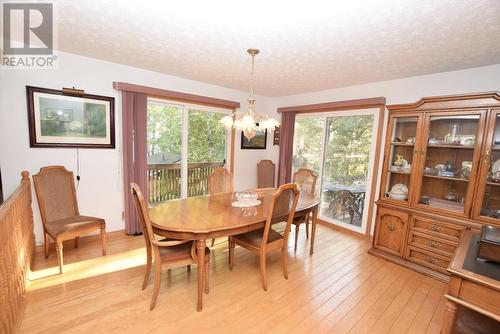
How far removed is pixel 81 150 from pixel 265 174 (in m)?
3.05

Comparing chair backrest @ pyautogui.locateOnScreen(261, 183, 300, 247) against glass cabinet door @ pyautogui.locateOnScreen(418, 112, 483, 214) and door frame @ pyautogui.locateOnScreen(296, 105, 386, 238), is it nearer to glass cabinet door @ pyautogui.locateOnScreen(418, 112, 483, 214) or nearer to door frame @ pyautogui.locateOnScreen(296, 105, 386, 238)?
glass cabinet door @ pyautogui.locateOnScreen(418, 112, 483, 214)

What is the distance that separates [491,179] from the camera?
2318 mm

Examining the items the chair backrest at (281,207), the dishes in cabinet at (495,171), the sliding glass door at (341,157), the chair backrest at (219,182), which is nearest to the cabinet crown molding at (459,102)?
the dishes in cabinet at (495,171)

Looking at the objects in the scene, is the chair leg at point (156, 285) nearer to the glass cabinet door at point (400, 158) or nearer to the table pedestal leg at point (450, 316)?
the table pedestal leg at point (450, 316)

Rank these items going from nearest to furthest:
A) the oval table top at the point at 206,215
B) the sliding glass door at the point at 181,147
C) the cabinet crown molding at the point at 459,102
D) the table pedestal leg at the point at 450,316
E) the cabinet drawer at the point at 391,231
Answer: the table pedestal leg at the point at 450,316 < the oval table top at the point at 206,215 < the cabinet crown molding at the point at 459,102 < the cabinet drawer at the point at 391,231 < the sliding glass door at the point at 181,147

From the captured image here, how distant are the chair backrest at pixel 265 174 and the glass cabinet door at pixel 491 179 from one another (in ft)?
9.99

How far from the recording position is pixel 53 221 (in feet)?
8.53

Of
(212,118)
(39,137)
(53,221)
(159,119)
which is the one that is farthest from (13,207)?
(212,118)

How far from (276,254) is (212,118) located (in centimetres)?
248

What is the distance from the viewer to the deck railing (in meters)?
3.66

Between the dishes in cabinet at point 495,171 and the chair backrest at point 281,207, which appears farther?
the dishes in cabinet at point 495,171

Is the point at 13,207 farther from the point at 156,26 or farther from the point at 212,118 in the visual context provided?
the point at 212,118

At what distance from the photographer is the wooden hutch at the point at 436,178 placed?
232cm

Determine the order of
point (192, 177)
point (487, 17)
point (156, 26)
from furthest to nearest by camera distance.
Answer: point (192, 177)
point (156, 26)
point (487, 17)
